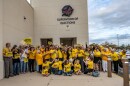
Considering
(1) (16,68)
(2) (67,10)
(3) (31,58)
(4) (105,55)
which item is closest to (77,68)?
(4) (105,55)

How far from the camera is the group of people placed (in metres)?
14.7

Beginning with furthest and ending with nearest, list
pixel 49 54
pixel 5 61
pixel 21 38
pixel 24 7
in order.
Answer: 1. pixel 24 7
2. pixel 21 38
3. pixel 49 54
4. pixel 5 61

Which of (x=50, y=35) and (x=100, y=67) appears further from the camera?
(x=50, y=35)

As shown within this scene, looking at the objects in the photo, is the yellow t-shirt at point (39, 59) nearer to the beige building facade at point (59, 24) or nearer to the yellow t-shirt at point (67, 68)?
the yellow t-shirt at point (67, 68)

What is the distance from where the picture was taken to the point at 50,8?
24156mm

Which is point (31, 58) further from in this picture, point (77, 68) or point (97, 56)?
point (97, 56)

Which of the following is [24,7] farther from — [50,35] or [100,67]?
[100,67]

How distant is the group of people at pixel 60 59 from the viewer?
1467cm

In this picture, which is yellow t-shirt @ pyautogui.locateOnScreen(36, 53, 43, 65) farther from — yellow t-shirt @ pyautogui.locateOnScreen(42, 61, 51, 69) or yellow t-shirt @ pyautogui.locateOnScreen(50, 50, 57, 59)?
yellow t-shirt @ pyautogui.locateOnScreen(50, 50, 57, 59)

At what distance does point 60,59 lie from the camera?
15789 mm

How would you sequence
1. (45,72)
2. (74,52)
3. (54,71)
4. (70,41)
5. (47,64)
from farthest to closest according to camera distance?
(70,41) → (74,52) → (54,71) → (47,64) → (45,72)

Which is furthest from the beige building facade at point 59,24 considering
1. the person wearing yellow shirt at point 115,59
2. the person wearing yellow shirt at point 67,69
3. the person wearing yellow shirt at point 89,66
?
the person wearing yellow shirt at point 67,69

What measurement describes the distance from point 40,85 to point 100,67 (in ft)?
23.2

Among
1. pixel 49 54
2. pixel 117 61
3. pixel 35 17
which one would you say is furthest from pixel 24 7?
pixel 117 61
